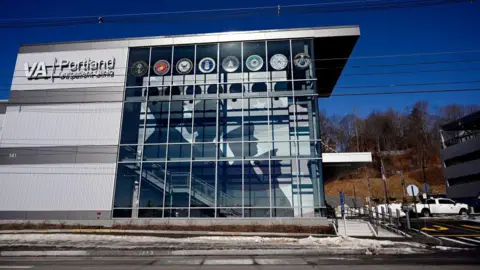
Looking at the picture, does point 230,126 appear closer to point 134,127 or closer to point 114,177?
point 134,127

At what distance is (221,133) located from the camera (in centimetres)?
2091

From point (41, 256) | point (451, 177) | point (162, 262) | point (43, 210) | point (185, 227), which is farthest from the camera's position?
point (451, 177)

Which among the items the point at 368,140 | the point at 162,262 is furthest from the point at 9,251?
the point at 368,140

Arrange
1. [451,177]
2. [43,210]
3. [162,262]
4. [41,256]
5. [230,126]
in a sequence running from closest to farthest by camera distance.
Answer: [162,262] → [41,256] → [43,210] → [230,126] → [451,177]

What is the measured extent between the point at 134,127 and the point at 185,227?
8228 mm

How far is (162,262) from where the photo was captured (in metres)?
9.27

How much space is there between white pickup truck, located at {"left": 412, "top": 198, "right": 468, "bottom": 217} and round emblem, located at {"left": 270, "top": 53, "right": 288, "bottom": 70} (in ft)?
68.9

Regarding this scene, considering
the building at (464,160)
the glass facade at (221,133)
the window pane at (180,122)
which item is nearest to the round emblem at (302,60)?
the glass facade at (221,133)

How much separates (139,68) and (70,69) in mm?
5233

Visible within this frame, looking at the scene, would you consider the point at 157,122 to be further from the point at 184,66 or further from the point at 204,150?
the point at 184,66

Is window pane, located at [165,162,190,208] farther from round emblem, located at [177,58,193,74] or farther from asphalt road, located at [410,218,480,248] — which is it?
asphalt road, located at [410,218,480,248]

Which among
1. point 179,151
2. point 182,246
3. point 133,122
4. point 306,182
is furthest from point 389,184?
point 182,246

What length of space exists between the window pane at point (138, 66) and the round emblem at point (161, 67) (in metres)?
0.67

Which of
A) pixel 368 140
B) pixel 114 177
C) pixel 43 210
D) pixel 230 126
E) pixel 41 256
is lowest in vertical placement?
pixel 41 256
